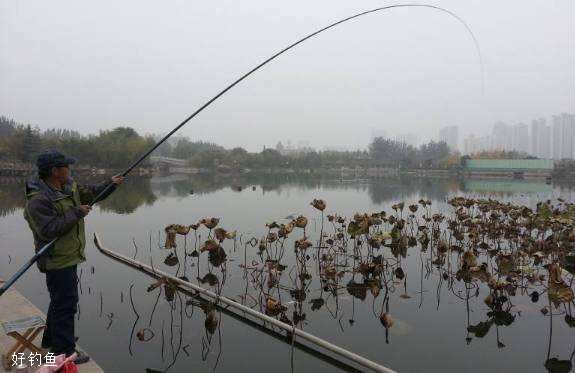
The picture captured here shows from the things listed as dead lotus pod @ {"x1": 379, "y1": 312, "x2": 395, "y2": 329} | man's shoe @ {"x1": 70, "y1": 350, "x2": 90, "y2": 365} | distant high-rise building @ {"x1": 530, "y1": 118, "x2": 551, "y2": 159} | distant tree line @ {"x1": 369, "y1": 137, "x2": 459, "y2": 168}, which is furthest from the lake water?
distant high-rise building @ {"x1": 530, "y1": 118, "x2": 551, "y2": 159}

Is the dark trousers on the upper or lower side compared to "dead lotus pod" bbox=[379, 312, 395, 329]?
upper

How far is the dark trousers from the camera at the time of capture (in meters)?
3.49

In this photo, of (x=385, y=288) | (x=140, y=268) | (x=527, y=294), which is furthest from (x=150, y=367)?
(x=527, y=294)

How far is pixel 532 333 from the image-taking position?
5.65 meters

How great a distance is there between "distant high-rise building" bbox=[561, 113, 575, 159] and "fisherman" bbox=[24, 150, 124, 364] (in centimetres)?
15033

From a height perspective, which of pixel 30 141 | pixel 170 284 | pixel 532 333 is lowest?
pixel 532 333

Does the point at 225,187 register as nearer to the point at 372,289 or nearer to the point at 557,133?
the point at 372,289

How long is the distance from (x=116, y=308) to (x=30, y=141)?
54.7 metres

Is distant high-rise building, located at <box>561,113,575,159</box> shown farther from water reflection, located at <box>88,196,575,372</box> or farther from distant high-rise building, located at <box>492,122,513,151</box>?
water reflection, located at <box>88,196,575,372</box>

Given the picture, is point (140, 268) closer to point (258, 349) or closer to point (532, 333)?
point (258, 349)

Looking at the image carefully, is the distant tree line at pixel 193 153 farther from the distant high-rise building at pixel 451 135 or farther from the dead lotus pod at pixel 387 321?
the dead lotus pod at pixel 387 321

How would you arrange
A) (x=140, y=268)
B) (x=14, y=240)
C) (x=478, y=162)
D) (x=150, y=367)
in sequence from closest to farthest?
(x=150, y=367)
(x=140, y=268)
(x=14, y=240)
(x=478, y=162)

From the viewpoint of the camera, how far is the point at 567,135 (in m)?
130

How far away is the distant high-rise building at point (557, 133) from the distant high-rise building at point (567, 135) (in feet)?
2.59
